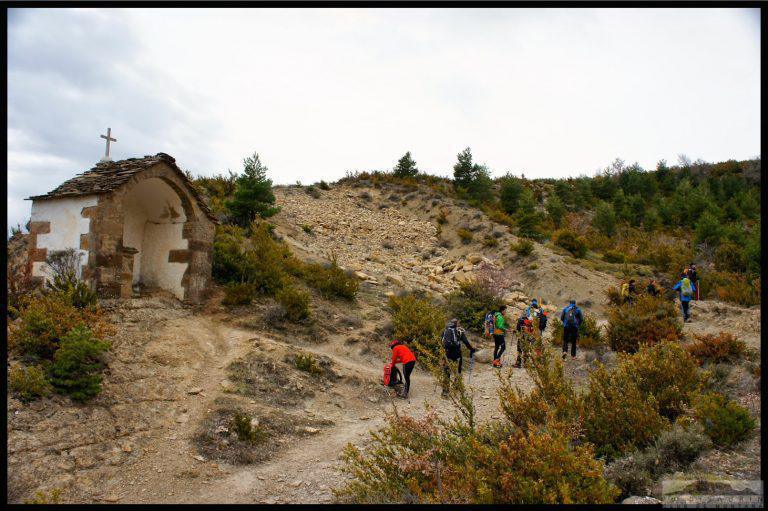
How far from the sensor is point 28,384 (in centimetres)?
670

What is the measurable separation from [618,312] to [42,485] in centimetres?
1341

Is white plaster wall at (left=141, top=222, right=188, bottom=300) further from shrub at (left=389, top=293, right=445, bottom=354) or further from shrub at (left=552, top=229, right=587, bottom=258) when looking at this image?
shrub at (left=552, top=229, right=587, bottom=258)

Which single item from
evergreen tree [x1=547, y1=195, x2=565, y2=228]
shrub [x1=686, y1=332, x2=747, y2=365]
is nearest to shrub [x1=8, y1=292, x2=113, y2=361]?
shrub [x1=686, y1=332, x2=747, y2=365]

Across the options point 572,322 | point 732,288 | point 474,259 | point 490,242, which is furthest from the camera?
point 490,242

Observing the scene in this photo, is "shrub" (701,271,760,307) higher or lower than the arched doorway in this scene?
lower

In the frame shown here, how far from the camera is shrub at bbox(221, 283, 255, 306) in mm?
12820

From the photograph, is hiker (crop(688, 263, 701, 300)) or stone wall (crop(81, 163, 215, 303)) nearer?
stone wall (crop(81, 163, 215, 303))

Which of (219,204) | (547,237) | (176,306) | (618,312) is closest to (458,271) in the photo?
(547,237)

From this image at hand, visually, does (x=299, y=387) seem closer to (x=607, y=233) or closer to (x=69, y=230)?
(x=69, y=230)

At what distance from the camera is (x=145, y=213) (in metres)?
13.2

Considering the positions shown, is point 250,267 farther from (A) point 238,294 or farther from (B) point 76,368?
(B) point 76,368

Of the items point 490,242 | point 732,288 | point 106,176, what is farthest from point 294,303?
point 490,242

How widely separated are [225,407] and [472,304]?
10164 millimetres

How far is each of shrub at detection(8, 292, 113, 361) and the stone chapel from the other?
6.52 ft
